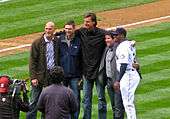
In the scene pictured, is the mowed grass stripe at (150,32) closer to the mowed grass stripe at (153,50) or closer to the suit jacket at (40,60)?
the mowed grass stripe at (153,50)

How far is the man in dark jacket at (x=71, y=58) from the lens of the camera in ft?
38.8

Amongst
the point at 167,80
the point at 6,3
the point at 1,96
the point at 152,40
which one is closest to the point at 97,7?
the point at 6,3

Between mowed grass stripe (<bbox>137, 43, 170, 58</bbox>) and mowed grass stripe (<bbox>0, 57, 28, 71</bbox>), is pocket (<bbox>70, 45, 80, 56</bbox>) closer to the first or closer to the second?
mowed grass stripe (<bbox>0, 57, 28, 71</bbox>)

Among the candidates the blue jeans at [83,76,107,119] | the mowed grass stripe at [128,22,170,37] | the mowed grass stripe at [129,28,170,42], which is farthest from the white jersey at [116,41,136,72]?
the mowed grass stripe at [128,22,170,37]

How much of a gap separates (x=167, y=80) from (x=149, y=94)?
3.22 ft

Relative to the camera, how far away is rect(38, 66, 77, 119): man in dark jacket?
9492 mm

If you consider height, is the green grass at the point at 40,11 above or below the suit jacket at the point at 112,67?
below

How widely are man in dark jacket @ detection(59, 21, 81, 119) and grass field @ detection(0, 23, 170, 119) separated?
3.66ft

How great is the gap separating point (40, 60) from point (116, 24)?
8913 millimetres

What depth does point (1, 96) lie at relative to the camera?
10.0 metres

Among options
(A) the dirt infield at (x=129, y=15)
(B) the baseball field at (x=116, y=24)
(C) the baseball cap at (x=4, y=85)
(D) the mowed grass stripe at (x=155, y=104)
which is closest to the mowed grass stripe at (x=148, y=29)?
(B) the baseball field at (x=116, y=24)

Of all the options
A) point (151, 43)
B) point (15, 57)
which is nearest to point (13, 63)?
point (15, 57)

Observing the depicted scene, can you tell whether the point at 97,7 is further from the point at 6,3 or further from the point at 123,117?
the point at 123,117

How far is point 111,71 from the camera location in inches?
465
